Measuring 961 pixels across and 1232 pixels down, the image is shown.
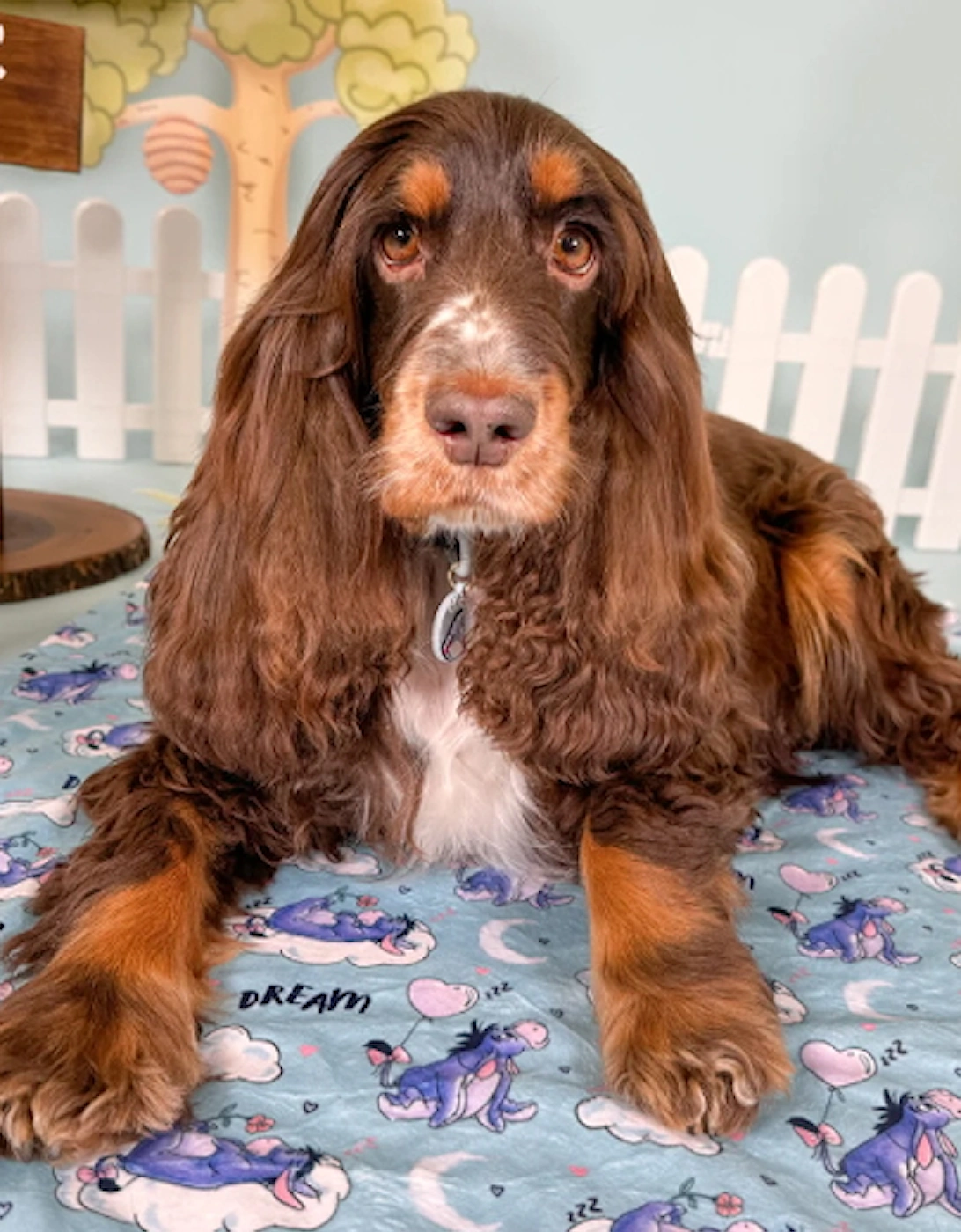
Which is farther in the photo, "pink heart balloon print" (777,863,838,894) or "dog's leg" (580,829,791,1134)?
"pink heart balloon print" (777,863,838,894)

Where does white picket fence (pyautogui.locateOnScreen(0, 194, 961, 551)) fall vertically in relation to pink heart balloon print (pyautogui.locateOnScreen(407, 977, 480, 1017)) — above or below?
above

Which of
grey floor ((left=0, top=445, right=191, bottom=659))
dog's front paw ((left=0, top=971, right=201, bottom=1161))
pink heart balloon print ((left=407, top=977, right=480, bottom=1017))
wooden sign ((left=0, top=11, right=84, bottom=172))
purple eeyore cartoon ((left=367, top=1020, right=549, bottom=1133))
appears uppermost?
wooden sign ((left=0, top=11, right=84, bottom=172))

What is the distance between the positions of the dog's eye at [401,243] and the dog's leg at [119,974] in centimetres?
88

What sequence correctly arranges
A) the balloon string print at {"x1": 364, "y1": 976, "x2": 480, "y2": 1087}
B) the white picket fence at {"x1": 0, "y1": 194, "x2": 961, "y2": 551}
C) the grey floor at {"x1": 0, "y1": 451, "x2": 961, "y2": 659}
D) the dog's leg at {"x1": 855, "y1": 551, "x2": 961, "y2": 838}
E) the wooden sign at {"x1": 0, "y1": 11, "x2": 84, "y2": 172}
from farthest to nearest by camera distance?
the white picket fence at {"x1": 0, "y1": 194, "x2": 961, "y2": 551}
the grey floor at {"x1": 0, "y1": 451, "x2": 961, "y2": 659}
the wooden sign at {"x1": 0, "y1": 11, "x2": 84, "y2": 172}
the dog's leg at {"x1": 855, "y1": 551, "x2": 961, "y2": 838}
the balloon string print at {"x1": 364, "y1": 976, "x2": 480, "y2": 1087}

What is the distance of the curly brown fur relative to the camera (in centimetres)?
168

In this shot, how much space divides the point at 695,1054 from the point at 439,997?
406 mm

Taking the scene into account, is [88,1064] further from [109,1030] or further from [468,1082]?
[468,1082]

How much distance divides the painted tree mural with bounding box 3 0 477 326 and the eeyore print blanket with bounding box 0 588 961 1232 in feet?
9.66

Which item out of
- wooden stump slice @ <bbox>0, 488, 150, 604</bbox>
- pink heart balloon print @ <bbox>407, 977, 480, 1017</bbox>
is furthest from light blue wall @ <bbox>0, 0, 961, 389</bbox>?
pink heart balloon print @ <bbox>407, 977, 480, 1017</bbox>

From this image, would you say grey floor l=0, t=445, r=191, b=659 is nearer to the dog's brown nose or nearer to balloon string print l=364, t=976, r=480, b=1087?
balloon string print l=364, t=976, r=480, b=1087

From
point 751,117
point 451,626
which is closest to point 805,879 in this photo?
point 451,626

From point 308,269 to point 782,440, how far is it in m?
1.51

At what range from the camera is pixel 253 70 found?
4648 mm

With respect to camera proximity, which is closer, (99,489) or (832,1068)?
(832,1068)
